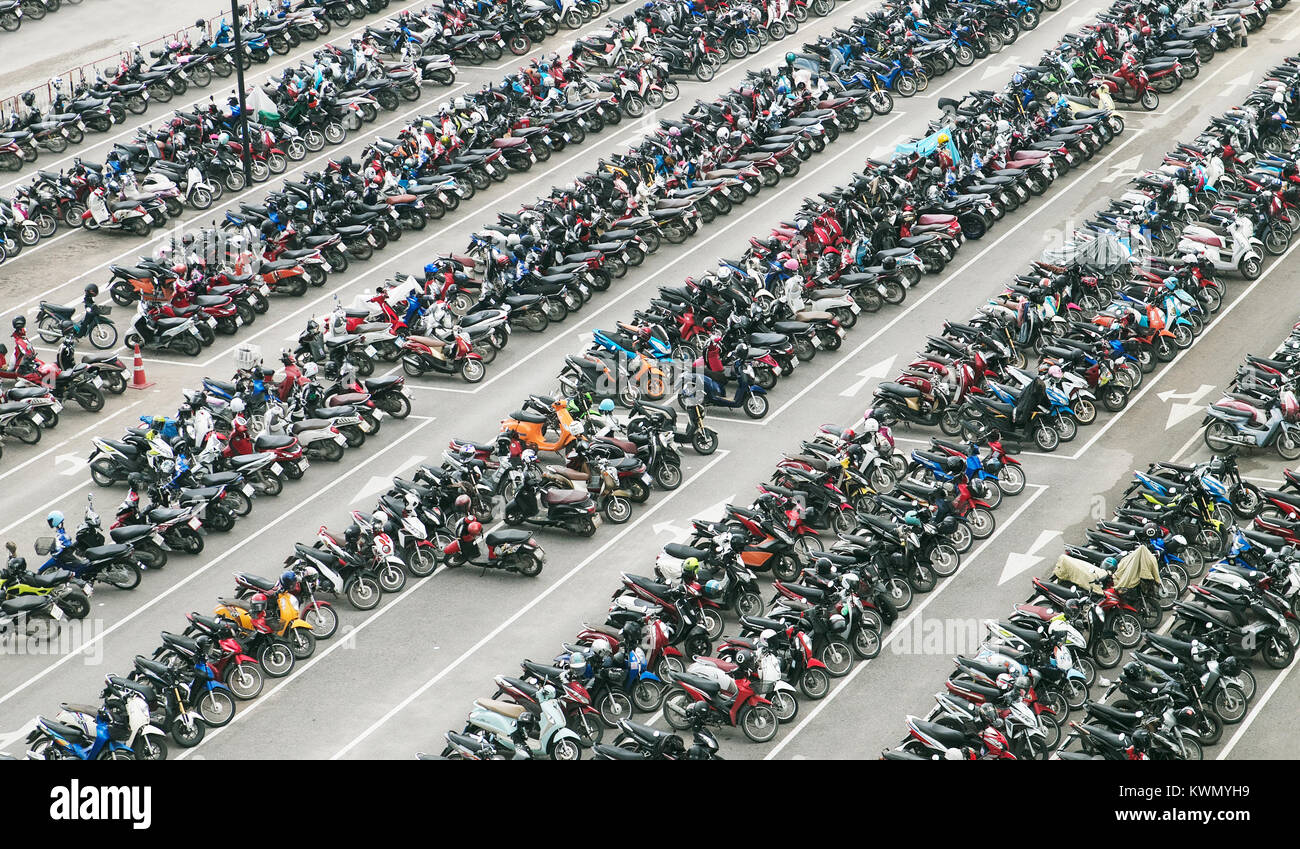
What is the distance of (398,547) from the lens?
36.9m

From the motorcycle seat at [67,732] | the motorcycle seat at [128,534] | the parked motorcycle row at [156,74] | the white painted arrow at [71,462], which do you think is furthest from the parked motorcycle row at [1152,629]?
the parked motorcycle row at [156,74]

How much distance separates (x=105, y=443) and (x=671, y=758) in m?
17.0

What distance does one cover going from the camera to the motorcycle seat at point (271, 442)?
1581 inches

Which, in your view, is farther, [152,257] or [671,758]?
[152,257]

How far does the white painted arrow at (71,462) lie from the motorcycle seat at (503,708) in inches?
579

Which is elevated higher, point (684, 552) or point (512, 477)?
point (684, 552)

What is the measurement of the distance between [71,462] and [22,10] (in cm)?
3353

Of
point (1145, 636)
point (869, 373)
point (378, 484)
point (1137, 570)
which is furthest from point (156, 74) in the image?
point (1145, 636)

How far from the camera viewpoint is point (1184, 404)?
142 feet

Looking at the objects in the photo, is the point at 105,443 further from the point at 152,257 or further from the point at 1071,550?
the point at 1071,550

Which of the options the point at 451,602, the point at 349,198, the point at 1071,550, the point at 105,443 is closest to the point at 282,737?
the point at 451,602

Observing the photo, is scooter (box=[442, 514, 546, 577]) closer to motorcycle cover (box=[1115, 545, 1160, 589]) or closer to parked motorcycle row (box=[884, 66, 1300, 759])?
parked motorcycle row (box=[884, 66, 1300, 759])

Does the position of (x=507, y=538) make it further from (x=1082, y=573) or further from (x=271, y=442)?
(x=1082, y=573)

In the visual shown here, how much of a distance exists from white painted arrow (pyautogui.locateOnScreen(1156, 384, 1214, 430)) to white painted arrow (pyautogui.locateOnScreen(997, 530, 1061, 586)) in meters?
6.26
